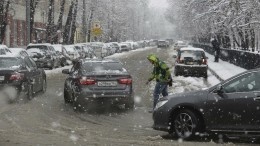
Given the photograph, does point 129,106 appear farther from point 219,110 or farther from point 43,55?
point 43,55

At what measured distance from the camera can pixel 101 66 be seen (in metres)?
15.2

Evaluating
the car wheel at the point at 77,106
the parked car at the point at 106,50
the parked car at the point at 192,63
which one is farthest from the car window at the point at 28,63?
the parked car at the point at 106,50

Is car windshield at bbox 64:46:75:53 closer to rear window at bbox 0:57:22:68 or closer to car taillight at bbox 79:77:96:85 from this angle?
rear window at bbox 0:57:22:68

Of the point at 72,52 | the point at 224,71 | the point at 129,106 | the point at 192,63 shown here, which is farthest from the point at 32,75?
the point at 72,52

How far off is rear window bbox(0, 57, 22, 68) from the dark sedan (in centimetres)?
779

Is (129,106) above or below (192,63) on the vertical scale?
below

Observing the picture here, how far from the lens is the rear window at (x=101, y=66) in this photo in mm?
15016

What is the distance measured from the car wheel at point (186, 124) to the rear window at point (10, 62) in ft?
26.0

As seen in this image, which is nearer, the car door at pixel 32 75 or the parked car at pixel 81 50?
the car door at pixel 32 75

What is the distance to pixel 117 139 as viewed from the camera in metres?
9.95

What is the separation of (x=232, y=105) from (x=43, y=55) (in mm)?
26820

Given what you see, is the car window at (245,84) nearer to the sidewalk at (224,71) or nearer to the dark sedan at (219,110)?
the dark sedan at (219,110)

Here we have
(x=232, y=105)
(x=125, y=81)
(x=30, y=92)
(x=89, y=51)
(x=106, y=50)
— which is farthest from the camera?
(x=106, y=50)

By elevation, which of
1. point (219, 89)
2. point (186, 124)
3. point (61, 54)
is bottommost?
point (186, 124)
